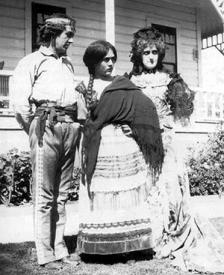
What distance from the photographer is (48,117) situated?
370 centimetres

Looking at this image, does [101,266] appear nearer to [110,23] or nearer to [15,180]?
[15,180]

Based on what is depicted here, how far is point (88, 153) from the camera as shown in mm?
3820

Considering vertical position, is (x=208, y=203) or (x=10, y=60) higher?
(x=10, y=60)

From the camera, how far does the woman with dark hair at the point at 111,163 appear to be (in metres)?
3.79

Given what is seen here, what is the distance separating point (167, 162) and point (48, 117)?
4.02ft

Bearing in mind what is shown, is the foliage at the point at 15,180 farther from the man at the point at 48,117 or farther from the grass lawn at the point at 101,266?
the man at the point at 48,117

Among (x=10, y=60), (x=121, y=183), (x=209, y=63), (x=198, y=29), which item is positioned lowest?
(x=121, y=183)

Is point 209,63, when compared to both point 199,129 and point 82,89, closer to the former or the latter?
point 199,129

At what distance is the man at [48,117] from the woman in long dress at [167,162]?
0.73 meters

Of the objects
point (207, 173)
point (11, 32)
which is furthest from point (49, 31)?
point (11, 32)

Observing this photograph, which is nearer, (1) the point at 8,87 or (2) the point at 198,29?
(1) the point at 8,87

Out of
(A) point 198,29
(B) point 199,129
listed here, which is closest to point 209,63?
(A) point 198,29

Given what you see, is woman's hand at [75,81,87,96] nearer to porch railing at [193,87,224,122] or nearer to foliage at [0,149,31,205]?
foliage at [0,149,31,205]

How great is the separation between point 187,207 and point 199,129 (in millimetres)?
6597
